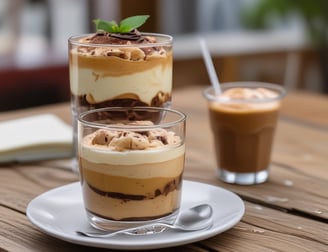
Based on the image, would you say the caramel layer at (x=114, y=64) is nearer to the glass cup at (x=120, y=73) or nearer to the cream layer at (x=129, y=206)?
the glass cup at (x=120, y=73)

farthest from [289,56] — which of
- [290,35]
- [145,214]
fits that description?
[145,214]

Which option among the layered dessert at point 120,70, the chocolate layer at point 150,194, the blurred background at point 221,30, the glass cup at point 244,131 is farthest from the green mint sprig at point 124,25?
the blurred background at point 221,30

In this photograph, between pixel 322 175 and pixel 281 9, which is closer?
pixel 322 175

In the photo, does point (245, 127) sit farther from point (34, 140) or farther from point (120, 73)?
point (34, 140)

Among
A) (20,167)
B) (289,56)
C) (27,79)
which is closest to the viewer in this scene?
(20,167)

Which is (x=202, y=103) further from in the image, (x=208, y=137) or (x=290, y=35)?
(x=290, y=35)

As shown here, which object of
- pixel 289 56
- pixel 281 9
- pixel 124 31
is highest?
pixel 124 31
